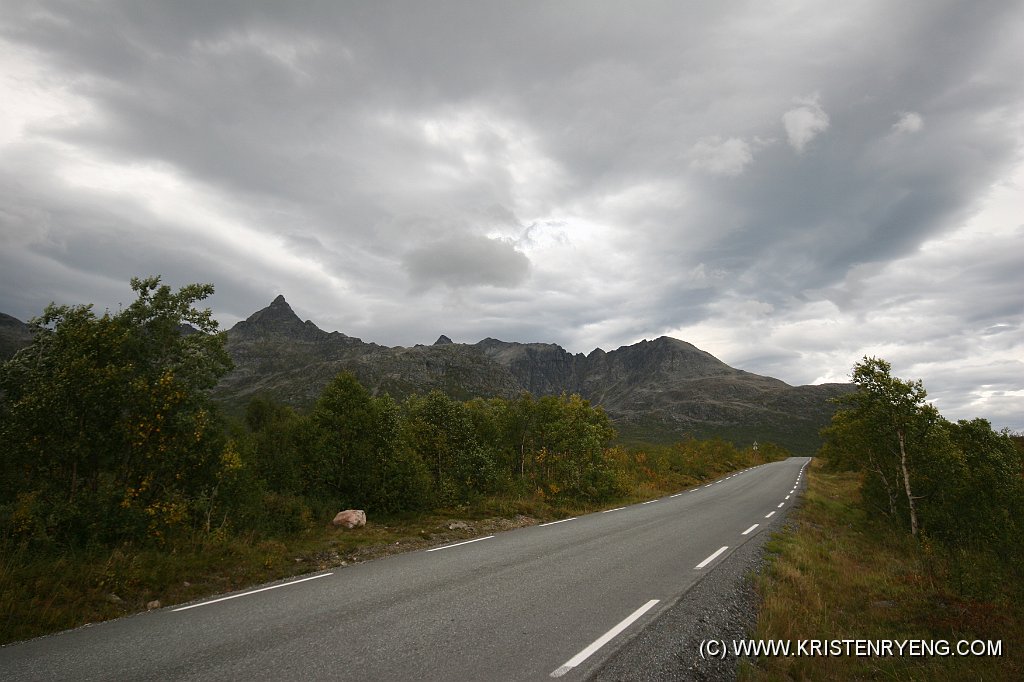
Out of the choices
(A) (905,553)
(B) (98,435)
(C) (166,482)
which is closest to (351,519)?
(C) (166,482)

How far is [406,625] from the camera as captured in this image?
6.45 metres

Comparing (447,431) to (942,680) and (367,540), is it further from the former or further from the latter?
(942,680)

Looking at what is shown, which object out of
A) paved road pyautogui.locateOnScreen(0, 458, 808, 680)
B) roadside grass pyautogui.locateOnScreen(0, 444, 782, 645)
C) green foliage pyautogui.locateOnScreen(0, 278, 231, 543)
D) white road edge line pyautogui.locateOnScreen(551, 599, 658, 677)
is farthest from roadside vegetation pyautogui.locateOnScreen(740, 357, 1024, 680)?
green foliage pyautogui.locateOnScreen(0, 278, 231, 543)

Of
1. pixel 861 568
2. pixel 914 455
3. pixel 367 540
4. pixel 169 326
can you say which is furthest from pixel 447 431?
pixel 914 455

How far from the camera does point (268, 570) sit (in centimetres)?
1035

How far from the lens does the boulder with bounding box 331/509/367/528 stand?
1612 cm

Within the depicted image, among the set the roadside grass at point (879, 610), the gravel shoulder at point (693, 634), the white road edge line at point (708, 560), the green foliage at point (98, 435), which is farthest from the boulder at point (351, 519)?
the roadside grass at point (879, 610)

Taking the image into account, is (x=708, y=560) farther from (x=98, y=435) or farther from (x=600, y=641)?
(x=98, y=435)

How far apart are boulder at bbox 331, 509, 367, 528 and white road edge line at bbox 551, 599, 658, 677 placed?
38.3 ft

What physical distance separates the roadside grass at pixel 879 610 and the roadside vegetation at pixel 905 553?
0.02 metres

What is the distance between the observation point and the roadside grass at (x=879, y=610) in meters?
6.12

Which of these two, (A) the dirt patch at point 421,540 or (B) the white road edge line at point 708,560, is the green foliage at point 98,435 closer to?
(A) the dirt patch at point 421,540

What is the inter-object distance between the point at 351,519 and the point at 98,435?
7931 millimetres

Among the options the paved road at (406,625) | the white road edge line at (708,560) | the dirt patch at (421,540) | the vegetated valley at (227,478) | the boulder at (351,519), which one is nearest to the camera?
the paved road at (406,625)
